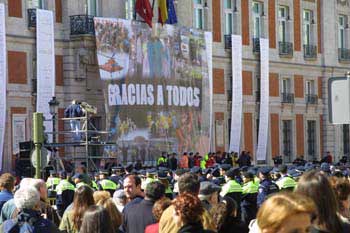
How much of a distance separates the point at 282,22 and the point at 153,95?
14.5 m

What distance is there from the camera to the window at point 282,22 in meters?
47.9

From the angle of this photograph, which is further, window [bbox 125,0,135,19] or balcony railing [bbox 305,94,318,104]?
balcony railing [bbox 305,94,318,104]

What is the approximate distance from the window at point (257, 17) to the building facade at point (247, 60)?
5 centimetres

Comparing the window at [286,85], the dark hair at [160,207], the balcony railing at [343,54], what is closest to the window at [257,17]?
the window at [286,85]

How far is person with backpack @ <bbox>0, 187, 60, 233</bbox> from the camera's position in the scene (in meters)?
7.88

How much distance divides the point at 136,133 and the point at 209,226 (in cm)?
2741

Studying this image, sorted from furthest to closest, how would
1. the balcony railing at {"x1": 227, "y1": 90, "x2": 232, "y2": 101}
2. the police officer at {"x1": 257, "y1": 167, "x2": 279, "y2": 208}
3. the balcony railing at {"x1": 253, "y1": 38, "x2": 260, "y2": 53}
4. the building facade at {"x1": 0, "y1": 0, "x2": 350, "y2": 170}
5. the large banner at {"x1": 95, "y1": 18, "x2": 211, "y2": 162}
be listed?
the balcony railing at {"x1": 253, "y1": 38, "x2": 260, "y2": 53} → the balcony railing at {"x1": 227, "y1": 90, "x2": 232, "y2": 101} → the large banner at {"x1": 95, "y1": 18, "x2": 211, "y2": 162} → the building facade at {"x1": 0, "y1": 0, "x2": 350, "y2": 170} → the police officer at {"x1": 257, "y1": 167, "x2": 279, "y2": 208}

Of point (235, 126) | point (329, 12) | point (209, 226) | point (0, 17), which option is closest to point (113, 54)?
point (0, 17)

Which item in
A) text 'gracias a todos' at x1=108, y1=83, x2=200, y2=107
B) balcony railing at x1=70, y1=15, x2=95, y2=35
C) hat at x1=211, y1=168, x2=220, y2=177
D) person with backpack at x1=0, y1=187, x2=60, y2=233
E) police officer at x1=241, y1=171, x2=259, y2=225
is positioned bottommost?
police officer at x1=241, y1=171, x2=259, y2=225

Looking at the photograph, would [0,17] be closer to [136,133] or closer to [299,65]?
[136,133]

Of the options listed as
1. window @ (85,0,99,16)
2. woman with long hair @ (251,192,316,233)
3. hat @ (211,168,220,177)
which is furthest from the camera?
window @ (85,0,99,16)

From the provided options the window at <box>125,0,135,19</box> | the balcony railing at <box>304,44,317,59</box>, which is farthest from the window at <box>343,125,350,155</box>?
the window at <box>125,0,135,19</box>

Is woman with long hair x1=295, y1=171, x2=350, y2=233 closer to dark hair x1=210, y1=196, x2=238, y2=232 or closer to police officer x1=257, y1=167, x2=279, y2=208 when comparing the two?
dark hair x1=210, y1=196, x2=238, y2=232

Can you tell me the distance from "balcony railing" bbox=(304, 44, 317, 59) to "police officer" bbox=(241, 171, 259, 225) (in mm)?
31167
